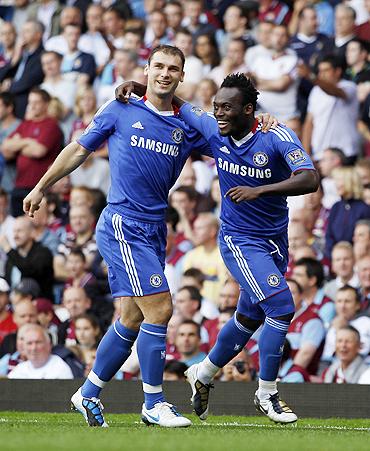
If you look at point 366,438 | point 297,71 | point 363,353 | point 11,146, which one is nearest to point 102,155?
point 11,146

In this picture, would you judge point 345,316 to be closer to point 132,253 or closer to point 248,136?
point 248,136

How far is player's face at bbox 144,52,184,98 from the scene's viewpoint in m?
9.12

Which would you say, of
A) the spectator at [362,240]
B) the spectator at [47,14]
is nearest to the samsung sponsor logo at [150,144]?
the spectator at [362,240]

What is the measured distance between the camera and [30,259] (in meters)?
15.2

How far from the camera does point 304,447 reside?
24.1ft

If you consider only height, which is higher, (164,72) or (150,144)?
(164,72)

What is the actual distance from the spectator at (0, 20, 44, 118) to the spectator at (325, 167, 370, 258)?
5.74m

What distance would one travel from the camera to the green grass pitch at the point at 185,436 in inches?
283

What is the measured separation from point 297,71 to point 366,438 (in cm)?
852

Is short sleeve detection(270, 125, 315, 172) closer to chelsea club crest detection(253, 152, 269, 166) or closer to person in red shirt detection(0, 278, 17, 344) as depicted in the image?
chelsea club crest detection(253, 152, 269, 166)

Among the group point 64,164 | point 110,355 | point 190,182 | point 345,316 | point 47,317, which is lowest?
point 47,317

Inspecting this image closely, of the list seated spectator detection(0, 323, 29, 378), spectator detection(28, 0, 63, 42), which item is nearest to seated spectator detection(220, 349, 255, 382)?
seated spectator detection(0, 323, 29, 378)

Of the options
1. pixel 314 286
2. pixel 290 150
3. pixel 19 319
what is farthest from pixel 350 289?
pixel 290 150

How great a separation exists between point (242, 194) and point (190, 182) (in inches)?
274
